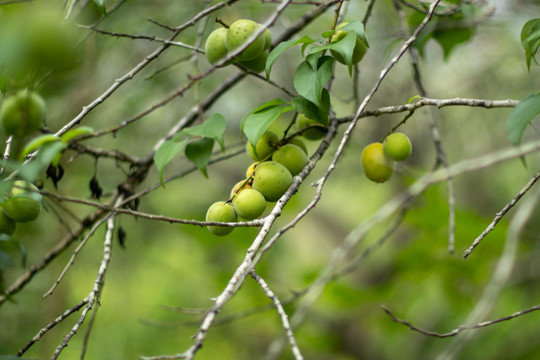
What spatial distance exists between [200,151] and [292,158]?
29cm

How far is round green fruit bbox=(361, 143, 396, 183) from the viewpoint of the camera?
1.61 meters

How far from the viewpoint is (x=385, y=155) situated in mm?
1604

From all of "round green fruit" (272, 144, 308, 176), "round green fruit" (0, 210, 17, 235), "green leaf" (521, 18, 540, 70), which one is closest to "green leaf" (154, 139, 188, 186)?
"round green fruit" (272, 144, 308, 176)

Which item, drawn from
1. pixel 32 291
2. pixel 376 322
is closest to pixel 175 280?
pixel 32 291

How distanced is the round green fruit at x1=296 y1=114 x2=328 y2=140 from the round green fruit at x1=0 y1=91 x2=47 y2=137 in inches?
34.5

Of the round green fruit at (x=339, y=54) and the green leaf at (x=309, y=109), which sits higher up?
the round green fruit at (x=339, y=54)

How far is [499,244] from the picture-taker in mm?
3486

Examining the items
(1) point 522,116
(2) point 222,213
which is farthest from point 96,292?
(1) point 522,116

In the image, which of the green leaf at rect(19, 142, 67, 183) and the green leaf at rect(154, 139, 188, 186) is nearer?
the green leaf at rect(19, 142, 67, 183)

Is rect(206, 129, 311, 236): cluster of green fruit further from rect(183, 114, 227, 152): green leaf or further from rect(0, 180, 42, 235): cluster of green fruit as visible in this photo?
rect(0, 180, 42, 235): cluster of green fruit

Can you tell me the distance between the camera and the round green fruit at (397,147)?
4.97 feet

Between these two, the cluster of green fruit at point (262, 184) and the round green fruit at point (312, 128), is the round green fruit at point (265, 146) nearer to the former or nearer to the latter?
the cluster of green fruit at point (262, 184)

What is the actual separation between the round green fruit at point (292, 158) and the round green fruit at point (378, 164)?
11.0 inches

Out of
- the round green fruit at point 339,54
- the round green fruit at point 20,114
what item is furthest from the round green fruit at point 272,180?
the round green fruit at point 20,114
